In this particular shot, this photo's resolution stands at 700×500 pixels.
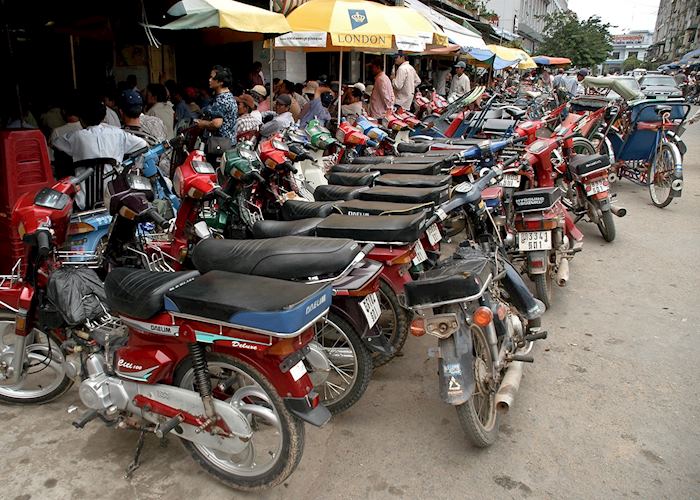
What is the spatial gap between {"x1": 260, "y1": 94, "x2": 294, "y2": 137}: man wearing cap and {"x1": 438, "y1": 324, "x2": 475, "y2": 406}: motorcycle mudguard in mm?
3657

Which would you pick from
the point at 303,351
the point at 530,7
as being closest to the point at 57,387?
the point at 303,351

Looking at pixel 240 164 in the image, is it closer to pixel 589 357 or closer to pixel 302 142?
pixel 302 142

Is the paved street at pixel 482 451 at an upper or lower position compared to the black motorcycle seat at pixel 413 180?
lower

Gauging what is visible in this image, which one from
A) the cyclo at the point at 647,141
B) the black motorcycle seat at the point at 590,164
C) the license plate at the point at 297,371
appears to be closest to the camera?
the license plate at the point at 297,371

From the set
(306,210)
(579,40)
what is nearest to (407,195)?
(306,210)

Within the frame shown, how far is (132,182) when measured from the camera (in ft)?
9.73

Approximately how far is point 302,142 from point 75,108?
7.01 ft

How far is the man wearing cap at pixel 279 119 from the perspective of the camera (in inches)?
227

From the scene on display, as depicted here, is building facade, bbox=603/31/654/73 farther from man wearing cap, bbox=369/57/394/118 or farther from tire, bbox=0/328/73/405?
tire, bbox=0/328/73/405

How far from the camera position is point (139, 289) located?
7.76 feet

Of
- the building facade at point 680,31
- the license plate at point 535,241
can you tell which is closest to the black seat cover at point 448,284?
the license plate at point 535,241

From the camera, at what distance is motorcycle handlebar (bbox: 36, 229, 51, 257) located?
8.39ft

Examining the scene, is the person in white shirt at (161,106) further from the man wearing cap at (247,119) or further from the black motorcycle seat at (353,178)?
the black motorcycle seat at (353,178)

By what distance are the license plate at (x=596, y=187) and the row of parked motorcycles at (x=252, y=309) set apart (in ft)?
4.86
